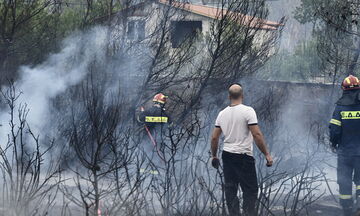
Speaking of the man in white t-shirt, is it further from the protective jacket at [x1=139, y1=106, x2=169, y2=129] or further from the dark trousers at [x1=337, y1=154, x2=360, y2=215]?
the protective jacket at [x1=139, y1=106, x2=169, y2=129]

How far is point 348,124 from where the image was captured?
8.32 metres

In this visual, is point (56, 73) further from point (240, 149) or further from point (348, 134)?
point (240, 149)

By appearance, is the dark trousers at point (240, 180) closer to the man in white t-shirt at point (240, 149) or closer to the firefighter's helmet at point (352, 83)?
the man in white t-shirt at point (240, 149)

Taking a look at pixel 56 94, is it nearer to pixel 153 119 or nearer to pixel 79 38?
pixel 79 38

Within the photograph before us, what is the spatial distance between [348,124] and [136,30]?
5730 millimetres

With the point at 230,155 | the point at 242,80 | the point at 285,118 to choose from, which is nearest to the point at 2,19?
the point at 242,80

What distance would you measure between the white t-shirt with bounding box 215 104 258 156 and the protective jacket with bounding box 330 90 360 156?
2.10 m

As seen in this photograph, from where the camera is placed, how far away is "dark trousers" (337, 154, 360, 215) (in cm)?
813

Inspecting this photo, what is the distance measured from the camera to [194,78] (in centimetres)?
1222

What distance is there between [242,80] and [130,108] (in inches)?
99.8

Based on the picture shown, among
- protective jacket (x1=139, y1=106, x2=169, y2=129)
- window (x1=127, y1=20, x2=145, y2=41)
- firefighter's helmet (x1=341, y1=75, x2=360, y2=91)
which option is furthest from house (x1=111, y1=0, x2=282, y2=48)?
firefighter's helmet (x1=341, y1=75, x2=360, y2=91)

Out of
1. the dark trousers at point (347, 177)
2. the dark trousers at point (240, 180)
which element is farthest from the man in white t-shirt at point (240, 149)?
the dark trousers at point (347, 177)

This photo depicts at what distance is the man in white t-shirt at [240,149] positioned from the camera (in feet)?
21.7

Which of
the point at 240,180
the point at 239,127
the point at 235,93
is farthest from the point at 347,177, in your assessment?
the point at 235,93
